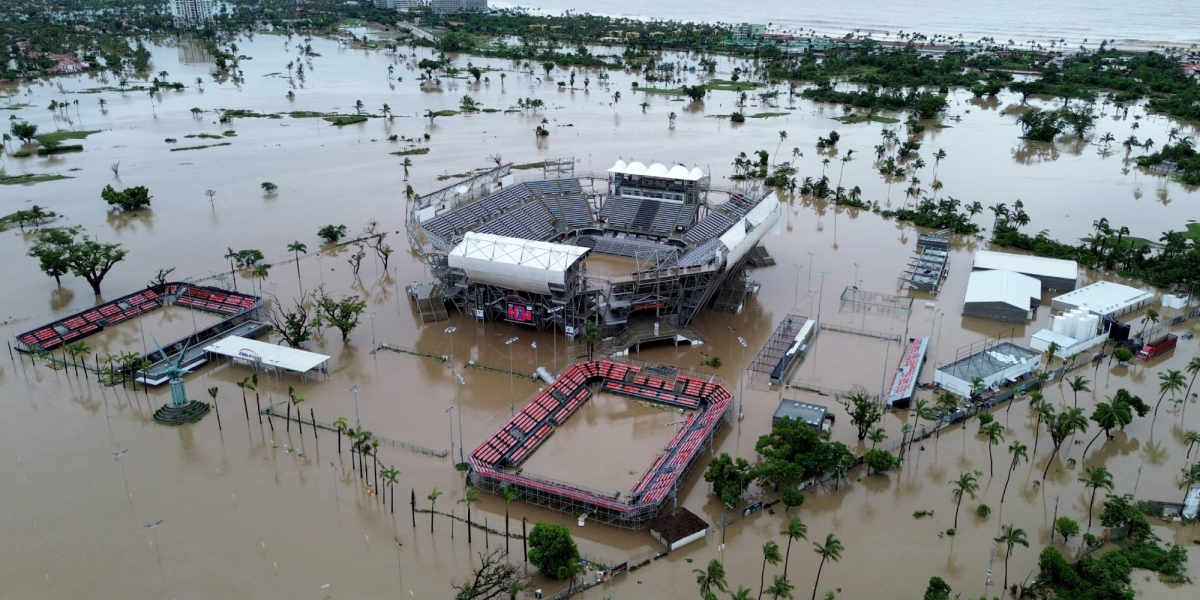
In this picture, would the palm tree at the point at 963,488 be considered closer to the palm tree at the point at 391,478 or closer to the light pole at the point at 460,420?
the light pole at the point at 460,420

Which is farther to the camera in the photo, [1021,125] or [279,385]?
[1021,125]

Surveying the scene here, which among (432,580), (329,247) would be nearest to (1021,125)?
(329,247)

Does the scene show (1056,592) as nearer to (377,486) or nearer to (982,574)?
(982,574)

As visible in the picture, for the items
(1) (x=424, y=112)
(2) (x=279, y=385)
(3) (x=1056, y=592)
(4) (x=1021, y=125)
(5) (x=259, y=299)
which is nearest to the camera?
(3) (x=1056, y=592)

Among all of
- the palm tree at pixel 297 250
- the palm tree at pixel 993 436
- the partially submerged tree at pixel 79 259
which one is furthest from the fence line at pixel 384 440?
the palm tree at pixel 993 436

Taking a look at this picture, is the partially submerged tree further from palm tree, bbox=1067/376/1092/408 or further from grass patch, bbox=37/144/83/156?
palm tree, bbox=1067/376/1092/408

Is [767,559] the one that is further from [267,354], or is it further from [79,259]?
[79,259]

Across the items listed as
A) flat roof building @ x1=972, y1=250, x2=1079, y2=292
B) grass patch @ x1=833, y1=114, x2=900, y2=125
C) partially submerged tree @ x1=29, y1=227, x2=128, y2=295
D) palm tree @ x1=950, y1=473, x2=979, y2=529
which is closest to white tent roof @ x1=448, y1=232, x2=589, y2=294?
palm tree @ x1=950, y1=473, x2=979, y2=529
